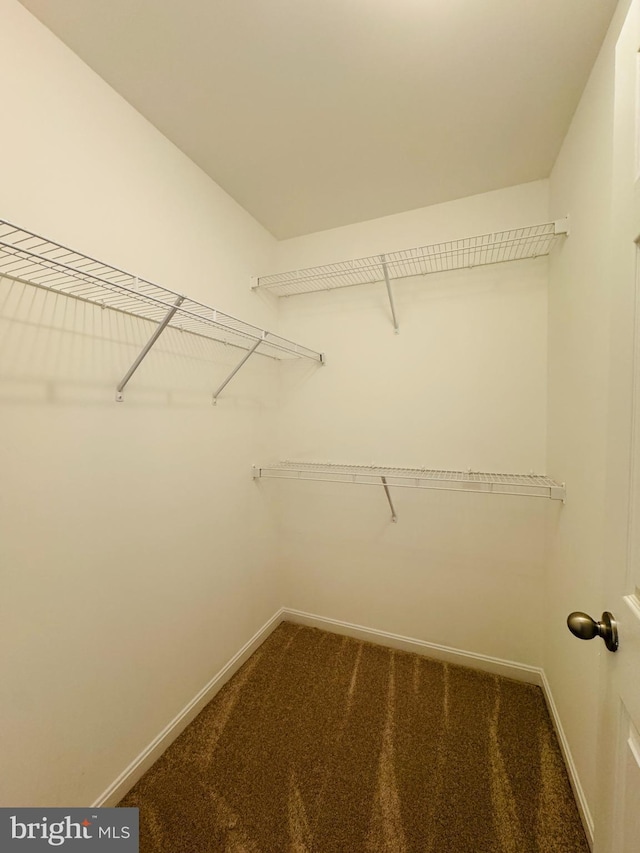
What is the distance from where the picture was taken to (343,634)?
7.22 ft

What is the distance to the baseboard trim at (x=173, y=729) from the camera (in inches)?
49.1

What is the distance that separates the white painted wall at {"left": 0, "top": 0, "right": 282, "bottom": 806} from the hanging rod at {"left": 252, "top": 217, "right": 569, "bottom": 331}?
465 mm

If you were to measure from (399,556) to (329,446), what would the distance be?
78cm

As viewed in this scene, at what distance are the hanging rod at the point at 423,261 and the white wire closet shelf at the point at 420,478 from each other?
873mm

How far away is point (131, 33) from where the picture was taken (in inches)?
42.7

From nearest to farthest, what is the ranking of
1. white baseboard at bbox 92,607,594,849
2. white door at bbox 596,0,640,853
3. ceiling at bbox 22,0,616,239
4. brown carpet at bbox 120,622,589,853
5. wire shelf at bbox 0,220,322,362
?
white door at bbox 596,0,640,853 < wire shelf at bbox 0,220,322,362 < ceiling at bbox 22,0,616,239 < brown carpet at bbox 120,622,589,853 < white baseboard at bbox 92,607,594,849

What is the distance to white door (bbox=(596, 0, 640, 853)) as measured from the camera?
1.94 ft

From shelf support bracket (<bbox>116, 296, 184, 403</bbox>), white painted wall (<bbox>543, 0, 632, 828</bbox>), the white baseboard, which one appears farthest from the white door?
shelf support bracket (<bbox>116, 296, 184, 403</bbox>)

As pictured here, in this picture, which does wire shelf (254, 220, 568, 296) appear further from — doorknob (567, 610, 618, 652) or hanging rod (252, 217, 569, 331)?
doorknob (567, 610, 618, 652)

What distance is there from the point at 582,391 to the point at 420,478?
0.77m

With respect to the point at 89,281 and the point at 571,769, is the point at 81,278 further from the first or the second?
the point at 571,769

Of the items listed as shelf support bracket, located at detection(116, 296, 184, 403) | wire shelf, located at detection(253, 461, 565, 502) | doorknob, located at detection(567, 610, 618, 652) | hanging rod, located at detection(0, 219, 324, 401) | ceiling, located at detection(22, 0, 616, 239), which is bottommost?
doorknob, located at detection(567, 610, 618, 652)

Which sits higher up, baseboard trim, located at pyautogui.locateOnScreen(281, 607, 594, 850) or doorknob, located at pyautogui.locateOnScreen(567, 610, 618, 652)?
doorknob, located at pyautogui.locateOnScreen(567, 610, 618, 652)

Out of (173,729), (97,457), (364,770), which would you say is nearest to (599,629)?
(364,770)
